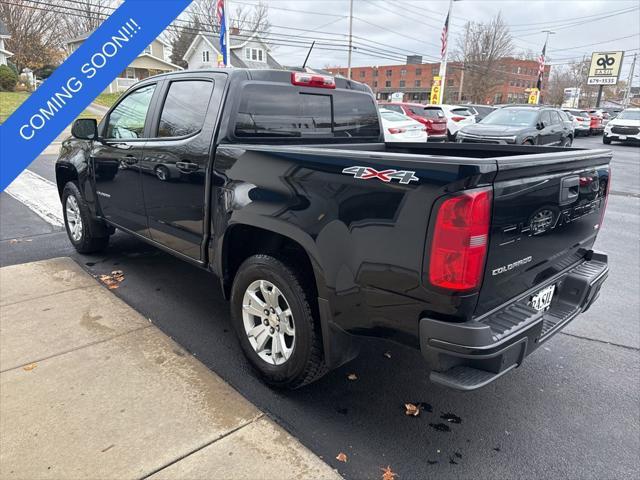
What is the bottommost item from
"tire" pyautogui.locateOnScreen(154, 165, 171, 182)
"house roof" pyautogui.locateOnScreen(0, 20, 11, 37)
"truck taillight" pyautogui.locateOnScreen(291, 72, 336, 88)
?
"tire" pyautogui.locateOnScreen(154, 165, 171, 182)

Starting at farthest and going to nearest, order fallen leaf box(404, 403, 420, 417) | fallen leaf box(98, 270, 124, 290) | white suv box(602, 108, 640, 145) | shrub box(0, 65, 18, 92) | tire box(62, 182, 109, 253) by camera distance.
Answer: shrub box(0, 65, 18, 92)
white suv box(602, 108, 640, 145)
tire box(62, 182, 109, 253)
fallen leaf box(98, 270, 124, 290)
fallen leaf box(404, 403, 420, 417)

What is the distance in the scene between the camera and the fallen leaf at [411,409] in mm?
2807

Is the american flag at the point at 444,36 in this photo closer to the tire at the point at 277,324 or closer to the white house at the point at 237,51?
the white house at the point at 237,51

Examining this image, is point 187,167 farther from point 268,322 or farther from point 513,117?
point 513,117

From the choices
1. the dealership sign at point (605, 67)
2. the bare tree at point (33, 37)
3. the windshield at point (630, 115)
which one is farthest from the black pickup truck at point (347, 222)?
the dealership sign at point (605, 67)

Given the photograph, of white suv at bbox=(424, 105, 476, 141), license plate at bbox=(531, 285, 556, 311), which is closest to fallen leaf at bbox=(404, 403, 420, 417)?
license plate at bbox=(531, 285, 556, 311)

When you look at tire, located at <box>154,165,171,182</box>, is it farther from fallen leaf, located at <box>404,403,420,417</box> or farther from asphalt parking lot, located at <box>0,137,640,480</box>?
fallen leaf, located at <box>404,403,420,417</box>

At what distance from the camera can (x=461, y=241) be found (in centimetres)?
194

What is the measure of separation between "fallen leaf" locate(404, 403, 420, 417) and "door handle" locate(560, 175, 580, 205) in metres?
1.46

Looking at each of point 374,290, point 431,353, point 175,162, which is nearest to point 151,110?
point 175,162

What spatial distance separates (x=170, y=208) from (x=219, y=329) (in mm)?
1042

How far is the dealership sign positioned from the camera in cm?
5503

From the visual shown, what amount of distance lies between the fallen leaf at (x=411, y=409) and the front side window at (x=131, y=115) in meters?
3.01

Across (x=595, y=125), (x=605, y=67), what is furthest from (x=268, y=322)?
(x=605, y=67)
